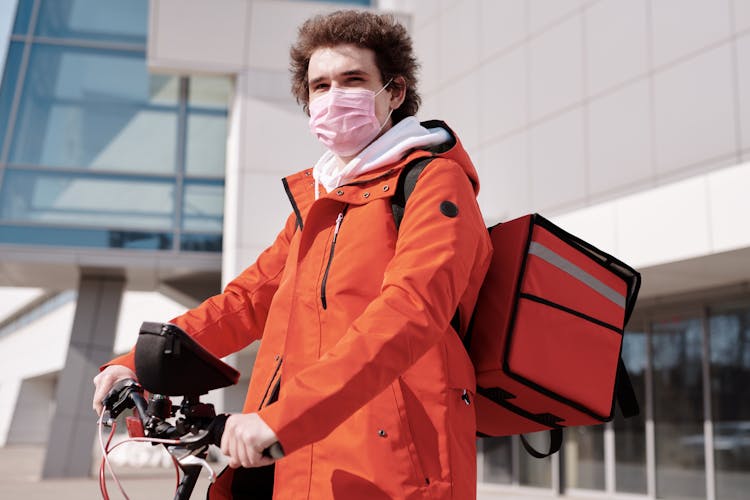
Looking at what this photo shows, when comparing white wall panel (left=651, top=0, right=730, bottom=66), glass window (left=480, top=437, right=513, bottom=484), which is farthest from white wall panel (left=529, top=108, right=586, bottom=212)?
glass window (left=480, top=437, right=513, bottom=484)

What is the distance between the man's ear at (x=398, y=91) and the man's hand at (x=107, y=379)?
39.5 inches

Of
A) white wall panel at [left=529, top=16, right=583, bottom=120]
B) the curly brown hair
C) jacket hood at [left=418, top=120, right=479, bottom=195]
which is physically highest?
white wall panel at [left=529, top=16, right=583, bottom=120]

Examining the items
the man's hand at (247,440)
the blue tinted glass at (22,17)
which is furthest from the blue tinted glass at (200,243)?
the man's hand at (247,440)

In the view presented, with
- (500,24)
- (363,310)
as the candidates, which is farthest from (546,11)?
(363,310)

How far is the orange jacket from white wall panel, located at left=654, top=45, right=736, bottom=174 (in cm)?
933

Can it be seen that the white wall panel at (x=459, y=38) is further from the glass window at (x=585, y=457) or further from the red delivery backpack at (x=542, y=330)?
the red delivery backpack at (x=542, y=330)

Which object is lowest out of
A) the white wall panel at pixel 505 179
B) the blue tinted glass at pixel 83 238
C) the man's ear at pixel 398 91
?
the man's ear at pixel 398 91

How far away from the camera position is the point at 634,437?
41.3 ft

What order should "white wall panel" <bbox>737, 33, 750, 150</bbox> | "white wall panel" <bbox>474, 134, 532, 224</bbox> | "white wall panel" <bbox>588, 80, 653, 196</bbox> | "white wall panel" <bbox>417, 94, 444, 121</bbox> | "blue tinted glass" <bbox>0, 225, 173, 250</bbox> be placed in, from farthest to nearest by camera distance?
"white wall panel" <bbox>417, 94, 444, 121</bbox>
"blue tinted glass" <bbox>0, 225, 173, 250</bbox>
"white wall panel" <bbox>474, 134, 532, 224</bbox>
"white wall panel" <bbox>588, 80, 653, 196</bbox>
"white wall panel" <bbox>737, 33, 750, 150</bbox>

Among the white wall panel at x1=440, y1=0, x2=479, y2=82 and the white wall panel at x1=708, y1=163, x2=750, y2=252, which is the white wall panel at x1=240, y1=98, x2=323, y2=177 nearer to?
the white wall panel at x1=440, y1=0, x2=479, y2=82

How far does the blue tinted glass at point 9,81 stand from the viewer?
17531mm

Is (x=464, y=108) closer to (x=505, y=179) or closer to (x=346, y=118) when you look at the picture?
(x=505, y=179)

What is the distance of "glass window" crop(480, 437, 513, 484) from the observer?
1538cm

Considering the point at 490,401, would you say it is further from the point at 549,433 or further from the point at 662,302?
the point at 662,302
